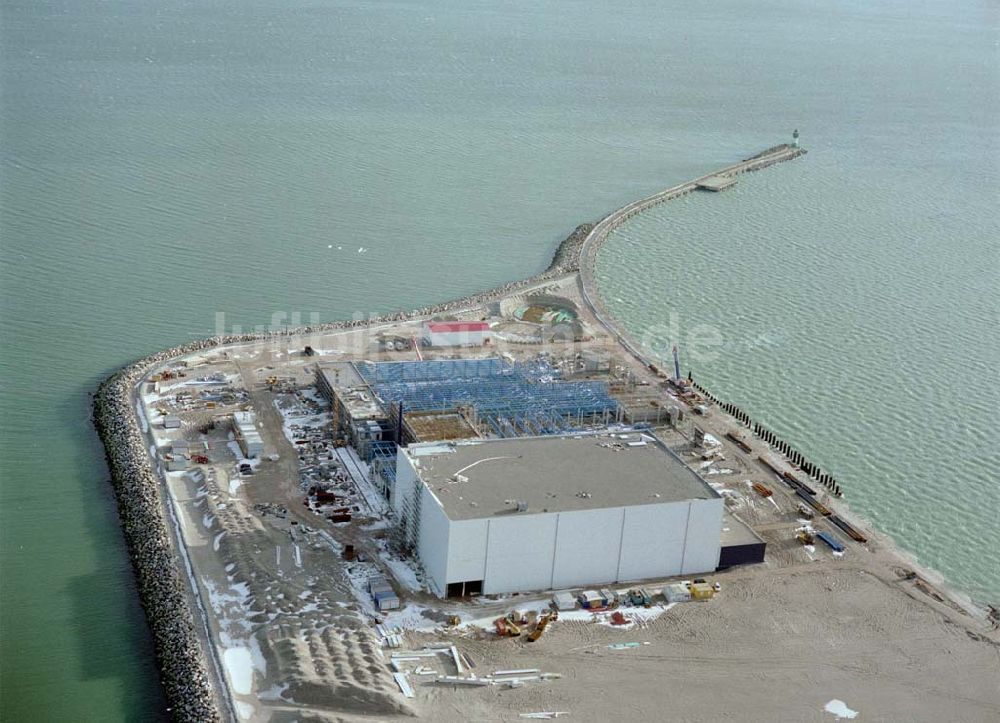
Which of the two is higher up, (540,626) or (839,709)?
(540,626)

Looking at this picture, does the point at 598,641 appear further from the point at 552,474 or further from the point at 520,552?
the point at 552,474

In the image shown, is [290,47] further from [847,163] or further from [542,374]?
[542,374]

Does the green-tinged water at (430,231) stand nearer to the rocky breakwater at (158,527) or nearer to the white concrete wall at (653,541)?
the rocky breakwater at (158,527)

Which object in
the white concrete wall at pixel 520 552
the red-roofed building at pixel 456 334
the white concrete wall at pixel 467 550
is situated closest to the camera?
the white concrete wall at pixel 467 550

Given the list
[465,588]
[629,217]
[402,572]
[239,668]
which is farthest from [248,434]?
[629,217]

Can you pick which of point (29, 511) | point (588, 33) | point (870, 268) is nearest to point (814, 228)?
point (870, 268)

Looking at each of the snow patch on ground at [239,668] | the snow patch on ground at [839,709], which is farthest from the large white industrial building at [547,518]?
the snow patch on ground at [839,709]

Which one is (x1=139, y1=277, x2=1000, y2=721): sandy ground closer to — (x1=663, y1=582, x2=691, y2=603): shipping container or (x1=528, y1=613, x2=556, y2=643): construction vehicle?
(x1=528, y1=613, x2=556, y2=643): construction vehicle
